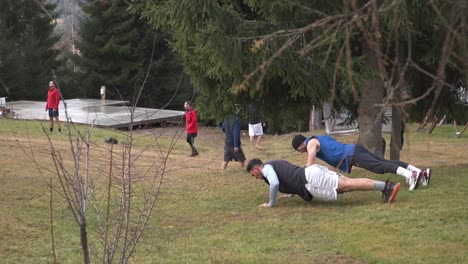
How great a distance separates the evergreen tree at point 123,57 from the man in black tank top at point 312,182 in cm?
2984

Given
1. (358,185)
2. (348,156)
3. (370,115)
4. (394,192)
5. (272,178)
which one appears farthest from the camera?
(370,115)

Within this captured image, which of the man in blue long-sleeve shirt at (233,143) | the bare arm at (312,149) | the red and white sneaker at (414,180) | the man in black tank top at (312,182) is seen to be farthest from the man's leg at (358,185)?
the man in blue long-sleeve shirt at (233,143)

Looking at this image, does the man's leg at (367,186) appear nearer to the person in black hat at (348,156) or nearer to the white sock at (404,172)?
the person in black hat at (348,156)

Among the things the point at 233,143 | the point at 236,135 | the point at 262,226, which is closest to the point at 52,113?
the point at 236,135

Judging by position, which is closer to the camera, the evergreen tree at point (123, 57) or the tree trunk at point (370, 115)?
the tree trunk at point (370, 115)

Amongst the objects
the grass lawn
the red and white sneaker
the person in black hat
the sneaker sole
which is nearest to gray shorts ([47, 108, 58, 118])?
the grass lawn

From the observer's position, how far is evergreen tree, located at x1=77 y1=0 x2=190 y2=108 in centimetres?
4025

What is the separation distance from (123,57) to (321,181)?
32900mm

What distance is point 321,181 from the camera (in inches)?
386

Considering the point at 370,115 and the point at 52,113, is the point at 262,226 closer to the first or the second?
the point at 370,115

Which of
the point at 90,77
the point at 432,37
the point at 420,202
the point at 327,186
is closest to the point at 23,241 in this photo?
the point at 327,186

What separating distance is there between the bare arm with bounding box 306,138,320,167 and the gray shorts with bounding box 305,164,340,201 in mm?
289

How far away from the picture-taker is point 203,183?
46.2 ft

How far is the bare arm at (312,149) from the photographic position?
1015 cm
